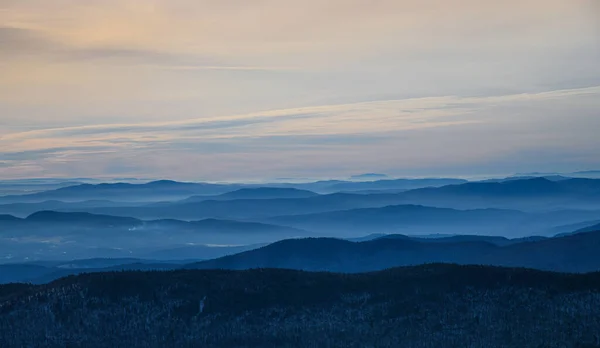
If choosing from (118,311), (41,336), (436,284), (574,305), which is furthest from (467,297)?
(41,336)

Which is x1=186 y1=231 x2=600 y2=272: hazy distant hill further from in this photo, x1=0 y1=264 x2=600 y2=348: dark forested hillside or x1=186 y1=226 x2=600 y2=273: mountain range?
x1=0 y1=264 x2=600 y2=348: dark forested hillside

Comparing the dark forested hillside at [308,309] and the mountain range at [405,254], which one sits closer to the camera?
the dark forested hillside at [308,309]

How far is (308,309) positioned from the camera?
71000mm

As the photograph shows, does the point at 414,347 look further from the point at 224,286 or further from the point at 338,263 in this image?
the point at 338,263

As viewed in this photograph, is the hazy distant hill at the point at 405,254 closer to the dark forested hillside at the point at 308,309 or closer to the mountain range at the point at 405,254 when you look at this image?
the mountain range at the point at 405,254

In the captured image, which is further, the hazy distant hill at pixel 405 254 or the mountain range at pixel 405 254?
the mountain range at pixel 405 254

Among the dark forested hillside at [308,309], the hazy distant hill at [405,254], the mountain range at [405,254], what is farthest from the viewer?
the mountain range at [405,254]

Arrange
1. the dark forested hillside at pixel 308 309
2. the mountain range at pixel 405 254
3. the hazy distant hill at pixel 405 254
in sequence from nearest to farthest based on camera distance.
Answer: the dark forested hillside at pixel 308 309 → the hazy distant hill at pixel 405 254 → the mountain range at pixel 405 254

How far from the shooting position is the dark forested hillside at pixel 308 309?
64.4 meters

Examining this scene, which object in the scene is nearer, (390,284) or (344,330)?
(344,330)

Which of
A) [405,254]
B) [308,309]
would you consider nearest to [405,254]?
[405,254]

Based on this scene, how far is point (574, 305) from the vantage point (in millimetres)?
65812

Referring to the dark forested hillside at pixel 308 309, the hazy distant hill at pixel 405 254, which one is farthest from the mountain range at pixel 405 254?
the dark forested hillside at pixel 308 309

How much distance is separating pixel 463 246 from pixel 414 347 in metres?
134
